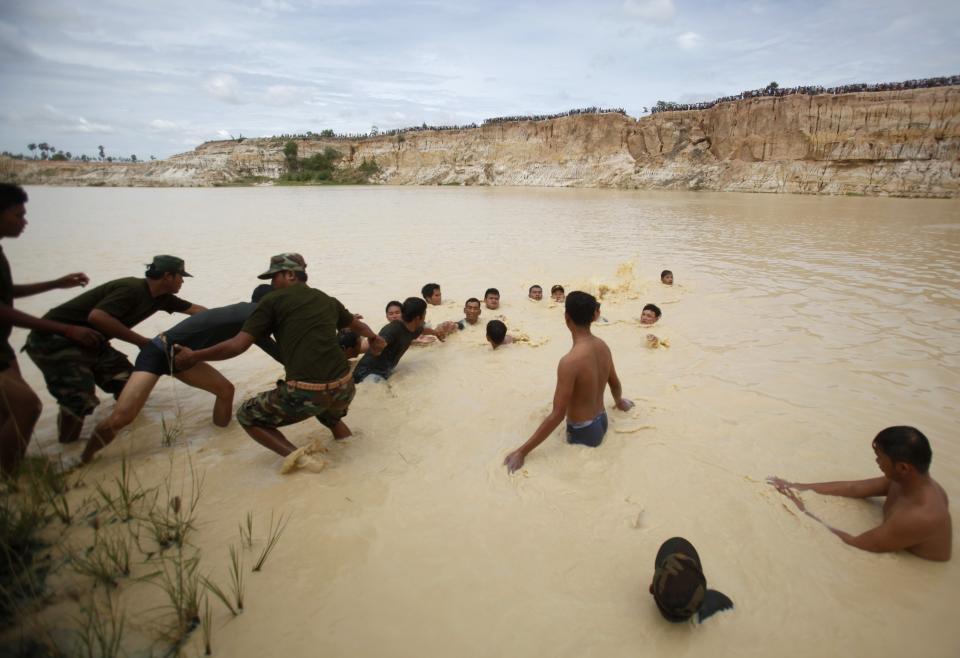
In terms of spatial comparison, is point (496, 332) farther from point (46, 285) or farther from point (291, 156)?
point (291, 156)

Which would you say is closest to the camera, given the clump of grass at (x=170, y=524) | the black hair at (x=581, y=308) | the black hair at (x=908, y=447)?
the black hair at (x=908, y=447)

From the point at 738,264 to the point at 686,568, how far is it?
1047 cm

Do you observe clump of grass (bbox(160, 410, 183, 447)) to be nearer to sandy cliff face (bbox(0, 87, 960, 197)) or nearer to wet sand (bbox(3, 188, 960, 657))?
wet sand (bbox(3, 188, 960, 657))

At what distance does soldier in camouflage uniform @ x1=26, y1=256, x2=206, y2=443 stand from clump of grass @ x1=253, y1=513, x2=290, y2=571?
2.12 meters

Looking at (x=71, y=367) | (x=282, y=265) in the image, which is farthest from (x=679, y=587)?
(x=71, y=367)

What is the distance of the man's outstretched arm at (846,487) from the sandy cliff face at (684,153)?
41998mm

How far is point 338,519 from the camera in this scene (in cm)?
297

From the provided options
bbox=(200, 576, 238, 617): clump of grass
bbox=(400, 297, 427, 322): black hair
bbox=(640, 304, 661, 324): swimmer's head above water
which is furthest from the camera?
bbox=(640, 304, 661, 324): swimmer's head above water

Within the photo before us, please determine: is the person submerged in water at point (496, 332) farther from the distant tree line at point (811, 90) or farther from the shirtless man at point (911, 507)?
the distant tree line at point (811, 90)

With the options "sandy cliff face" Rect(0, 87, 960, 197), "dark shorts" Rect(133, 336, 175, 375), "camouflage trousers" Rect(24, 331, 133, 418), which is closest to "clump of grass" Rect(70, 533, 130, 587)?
"dark shorts" Rect(133, 336, 175, 375)

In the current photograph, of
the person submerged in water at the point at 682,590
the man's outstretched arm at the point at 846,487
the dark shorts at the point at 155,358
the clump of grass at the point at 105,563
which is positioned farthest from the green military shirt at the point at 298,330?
the man's outstretched arm at the point at 846,487

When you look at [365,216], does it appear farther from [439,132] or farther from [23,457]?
[439,132]

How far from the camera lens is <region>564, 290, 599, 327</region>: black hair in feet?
11.0

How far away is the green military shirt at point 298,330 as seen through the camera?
3420 millimetres
